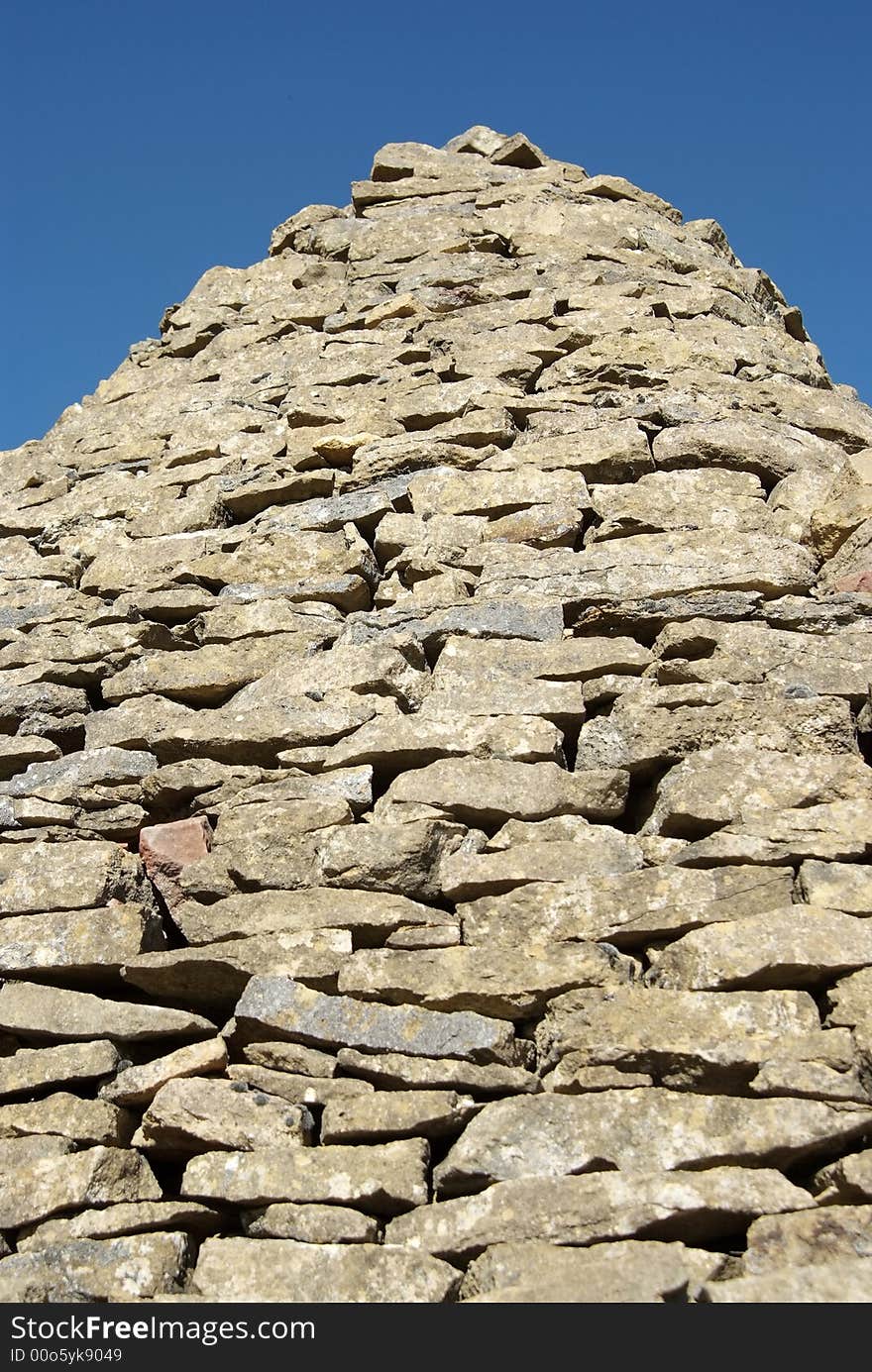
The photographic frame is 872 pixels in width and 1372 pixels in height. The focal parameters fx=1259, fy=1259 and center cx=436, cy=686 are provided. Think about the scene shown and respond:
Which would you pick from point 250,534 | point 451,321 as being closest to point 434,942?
point 250,534

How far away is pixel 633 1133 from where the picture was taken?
11.2 ft

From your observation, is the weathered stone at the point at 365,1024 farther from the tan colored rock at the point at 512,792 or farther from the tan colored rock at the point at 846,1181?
the tan colored rock at the point at 846,1181

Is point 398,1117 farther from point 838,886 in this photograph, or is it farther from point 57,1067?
point 838,886

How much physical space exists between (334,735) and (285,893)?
77 centimetres

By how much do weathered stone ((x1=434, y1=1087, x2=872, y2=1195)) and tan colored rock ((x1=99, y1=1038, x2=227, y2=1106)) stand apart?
2.76 ft

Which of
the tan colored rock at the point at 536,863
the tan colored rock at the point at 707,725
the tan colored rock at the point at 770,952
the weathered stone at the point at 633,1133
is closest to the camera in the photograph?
the weathered stone at the point at 633,1133

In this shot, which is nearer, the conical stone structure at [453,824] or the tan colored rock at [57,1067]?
the conical stone structure at [453,824]

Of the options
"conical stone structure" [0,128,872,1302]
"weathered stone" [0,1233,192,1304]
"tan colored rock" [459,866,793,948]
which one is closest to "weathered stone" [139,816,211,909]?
"conical stone structure" [0,128,872,1302]

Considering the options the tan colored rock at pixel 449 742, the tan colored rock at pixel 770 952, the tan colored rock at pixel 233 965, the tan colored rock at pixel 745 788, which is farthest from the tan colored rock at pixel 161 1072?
the tan colored rock at pixel 745 788

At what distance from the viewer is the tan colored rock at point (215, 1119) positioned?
364 centimetres

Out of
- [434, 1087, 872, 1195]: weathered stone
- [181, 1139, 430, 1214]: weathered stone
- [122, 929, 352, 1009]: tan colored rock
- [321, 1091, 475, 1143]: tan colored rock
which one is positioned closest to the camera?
[434, 1087, 872, 1195]: weathered stone

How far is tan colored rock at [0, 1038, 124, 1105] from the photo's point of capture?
3963 mm

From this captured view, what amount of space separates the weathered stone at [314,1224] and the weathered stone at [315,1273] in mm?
21

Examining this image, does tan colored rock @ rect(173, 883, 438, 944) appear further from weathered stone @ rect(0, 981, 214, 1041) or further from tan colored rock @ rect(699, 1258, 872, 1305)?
tan colored rock @ rect(699, 1258, 872, 1305)
